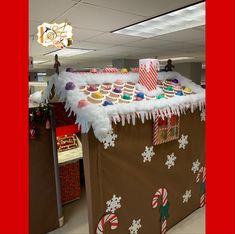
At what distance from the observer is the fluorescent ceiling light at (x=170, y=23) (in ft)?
10.3

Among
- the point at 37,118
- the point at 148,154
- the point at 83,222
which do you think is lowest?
the point at 83,222

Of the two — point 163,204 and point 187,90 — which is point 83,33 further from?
point 163,204

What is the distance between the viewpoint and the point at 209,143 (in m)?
0.61

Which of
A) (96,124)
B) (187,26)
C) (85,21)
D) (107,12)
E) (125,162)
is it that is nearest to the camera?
(96,124)

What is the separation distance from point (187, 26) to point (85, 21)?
1747 mm

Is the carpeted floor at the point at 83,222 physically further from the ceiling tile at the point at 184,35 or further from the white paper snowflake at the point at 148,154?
the ceiling tile at the point at 184,35

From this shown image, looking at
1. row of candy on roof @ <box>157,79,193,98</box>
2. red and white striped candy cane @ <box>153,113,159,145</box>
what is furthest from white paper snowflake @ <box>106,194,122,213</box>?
row of candy on roof @ <box>157,79,193,98</box>

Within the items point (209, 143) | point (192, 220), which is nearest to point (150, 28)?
point (192, 220)

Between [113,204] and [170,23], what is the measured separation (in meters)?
3.08

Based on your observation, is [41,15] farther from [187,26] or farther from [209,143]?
[209,143]

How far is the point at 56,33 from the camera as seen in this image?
3273 mm

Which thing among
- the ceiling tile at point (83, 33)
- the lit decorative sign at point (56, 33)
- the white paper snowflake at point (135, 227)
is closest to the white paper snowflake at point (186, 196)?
the white paper snowflake at point (135, 227)

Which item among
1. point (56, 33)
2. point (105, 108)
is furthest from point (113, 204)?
point (56, 33)

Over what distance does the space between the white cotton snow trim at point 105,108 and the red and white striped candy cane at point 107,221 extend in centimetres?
66
